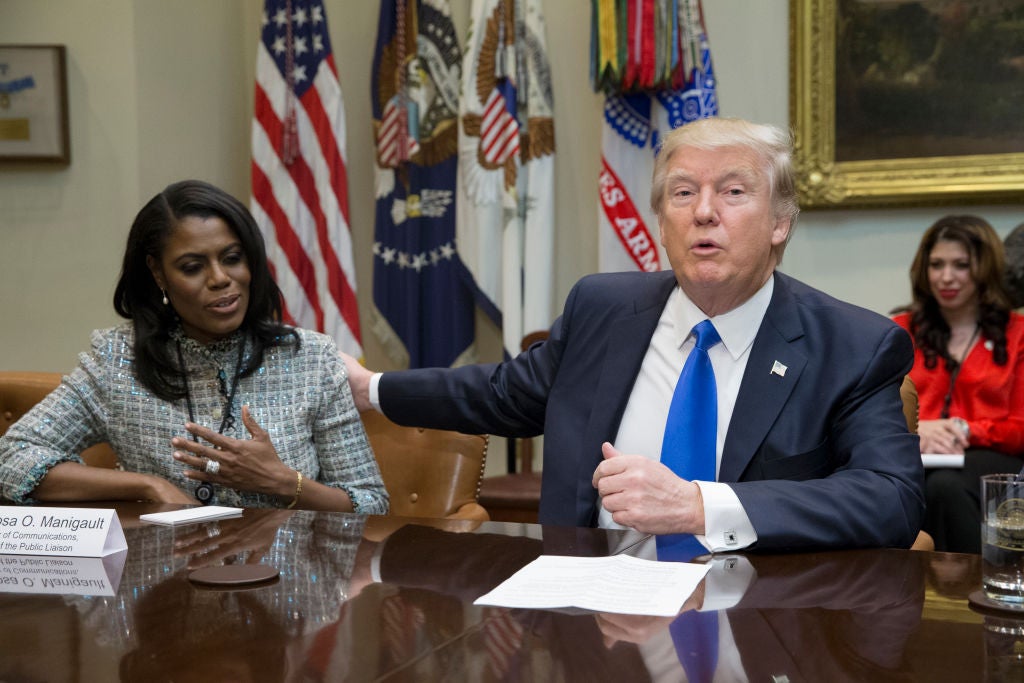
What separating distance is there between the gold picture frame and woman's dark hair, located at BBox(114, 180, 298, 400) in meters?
2.93

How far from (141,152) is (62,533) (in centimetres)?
329

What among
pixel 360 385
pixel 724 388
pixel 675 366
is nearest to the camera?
pixel 724 388

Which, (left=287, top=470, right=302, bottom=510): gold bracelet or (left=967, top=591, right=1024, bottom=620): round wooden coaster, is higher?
(left=967, top=591, right=1024, bottom=620): round wooden coaster

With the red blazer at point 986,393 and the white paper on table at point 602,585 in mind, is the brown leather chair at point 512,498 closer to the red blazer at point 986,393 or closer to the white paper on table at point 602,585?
the red blazer at point 986,393

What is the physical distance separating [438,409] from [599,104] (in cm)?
296

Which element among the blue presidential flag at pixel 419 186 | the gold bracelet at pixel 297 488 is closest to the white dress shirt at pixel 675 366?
the gold bracelet at pixel 297 488

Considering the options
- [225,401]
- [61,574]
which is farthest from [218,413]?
[61,574]

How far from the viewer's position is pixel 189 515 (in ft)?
6.72

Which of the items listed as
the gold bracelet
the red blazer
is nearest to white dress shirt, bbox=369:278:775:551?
the gold bracelet

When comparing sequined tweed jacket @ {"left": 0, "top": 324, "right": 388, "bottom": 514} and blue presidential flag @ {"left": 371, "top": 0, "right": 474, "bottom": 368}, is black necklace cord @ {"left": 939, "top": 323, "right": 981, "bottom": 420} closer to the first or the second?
blue presidential flag @ {"left": 371, "top": 0, "right": 474, "bottom": 368}

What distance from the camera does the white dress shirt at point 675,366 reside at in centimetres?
209

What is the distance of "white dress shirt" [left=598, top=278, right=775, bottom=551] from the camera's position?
209 cm

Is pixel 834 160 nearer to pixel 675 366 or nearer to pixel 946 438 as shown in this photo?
pixel 946 438

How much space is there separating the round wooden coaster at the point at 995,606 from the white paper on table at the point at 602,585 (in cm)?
35
